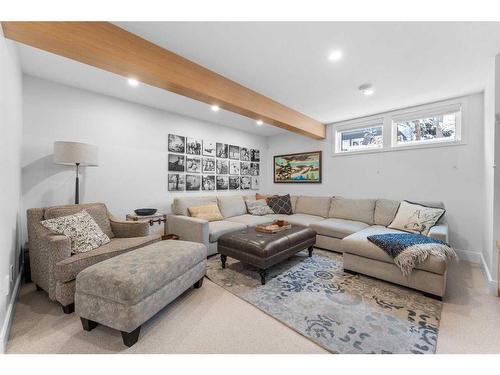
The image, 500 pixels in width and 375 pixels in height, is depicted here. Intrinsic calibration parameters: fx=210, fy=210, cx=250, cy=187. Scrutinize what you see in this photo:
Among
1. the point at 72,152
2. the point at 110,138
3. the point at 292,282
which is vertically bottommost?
the point at 292,282

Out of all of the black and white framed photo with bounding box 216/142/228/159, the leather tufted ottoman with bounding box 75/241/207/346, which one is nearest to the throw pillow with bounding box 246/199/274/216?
the black and white framed photo with bounding box 216/142/228/159

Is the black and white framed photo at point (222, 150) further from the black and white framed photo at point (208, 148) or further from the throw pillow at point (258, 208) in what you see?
the throw pillow at point (258, 208)

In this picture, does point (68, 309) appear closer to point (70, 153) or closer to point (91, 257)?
point (91, 257)

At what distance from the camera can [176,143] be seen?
390 cm

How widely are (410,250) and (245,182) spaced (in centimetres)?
367

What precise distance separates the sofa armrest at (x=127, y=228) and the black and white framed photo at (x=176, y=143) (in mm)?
1671

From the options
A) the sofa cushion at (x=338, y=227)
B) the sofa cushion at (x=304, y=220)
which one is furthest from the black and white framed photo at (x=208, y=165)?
the sofa cushion at (x=338, y=227)

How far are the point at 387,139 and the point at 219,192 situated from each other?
3410 millimetres

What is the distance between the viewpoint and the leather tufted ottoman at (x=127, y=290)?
56.2 inches

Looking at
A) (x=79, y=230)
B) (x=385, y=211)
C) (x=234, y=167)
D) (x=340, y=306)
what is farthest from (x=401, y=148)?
(x=79, y=230)

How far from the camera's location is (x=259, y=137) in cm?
557
